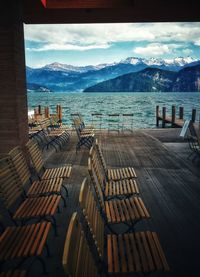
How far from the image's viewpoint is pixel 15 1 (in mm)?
5809

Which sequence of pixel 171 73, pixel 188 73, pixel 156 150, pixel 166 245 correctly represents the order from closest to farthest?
pixel 166 245 < pixel 156 150 < pixel 188 73 < pixel 171 73

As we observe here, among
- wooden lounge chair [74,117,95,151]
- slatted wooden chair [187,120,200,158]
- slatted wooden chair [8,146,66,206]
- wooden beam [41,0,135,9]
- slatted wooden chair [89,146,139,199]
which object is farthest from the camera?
wooden lounge chair [74,117,95,151]

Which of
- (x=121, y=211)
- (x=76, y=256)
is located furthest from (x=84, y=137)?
(x=76, y=256)

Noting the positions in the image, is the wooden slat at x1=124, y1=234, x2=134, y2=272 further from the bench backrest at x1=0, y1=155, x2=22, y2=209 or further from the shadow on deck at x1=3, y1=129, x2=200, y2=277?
the bench backrest at x1=0, y1=155, x2=22, y2=209

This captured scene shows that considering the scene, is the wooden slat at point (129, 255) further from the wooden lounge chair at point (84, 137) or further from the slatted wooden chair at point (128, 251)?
the wooden lounge chair at point (84, 137)

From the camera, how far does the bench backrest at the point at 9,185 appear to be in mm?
3154

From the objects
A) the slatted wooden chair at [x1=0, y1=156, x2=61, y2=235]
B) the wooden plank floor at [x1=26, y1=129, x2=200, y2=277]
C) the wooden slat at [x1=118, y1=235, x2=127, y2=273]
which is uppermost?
the slatted wooden chair at [x1=0, y1=156, x2=61, y2=235]

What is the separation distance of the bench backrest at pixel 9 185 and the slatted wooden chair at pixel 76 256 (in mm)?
1474

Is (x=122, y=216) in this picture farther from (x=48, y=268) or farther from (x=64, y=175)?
(x=64, y=175)

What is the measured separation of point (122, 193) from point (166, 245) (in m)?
0.81

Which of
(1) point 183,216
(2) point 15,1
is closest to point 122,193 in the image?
(1) point 183,216

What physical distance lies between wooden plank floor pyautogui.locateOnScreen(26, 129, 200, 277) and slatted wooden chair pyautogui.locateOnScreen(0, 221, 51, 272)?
49 cm

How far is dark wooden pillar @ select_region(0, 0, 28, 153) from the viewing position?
5.54 m

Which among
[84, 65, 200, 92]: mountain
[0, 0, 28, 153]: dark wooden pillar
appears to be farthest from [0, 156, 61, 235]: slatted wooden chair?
[84, 65, 200, 92]: mountain
